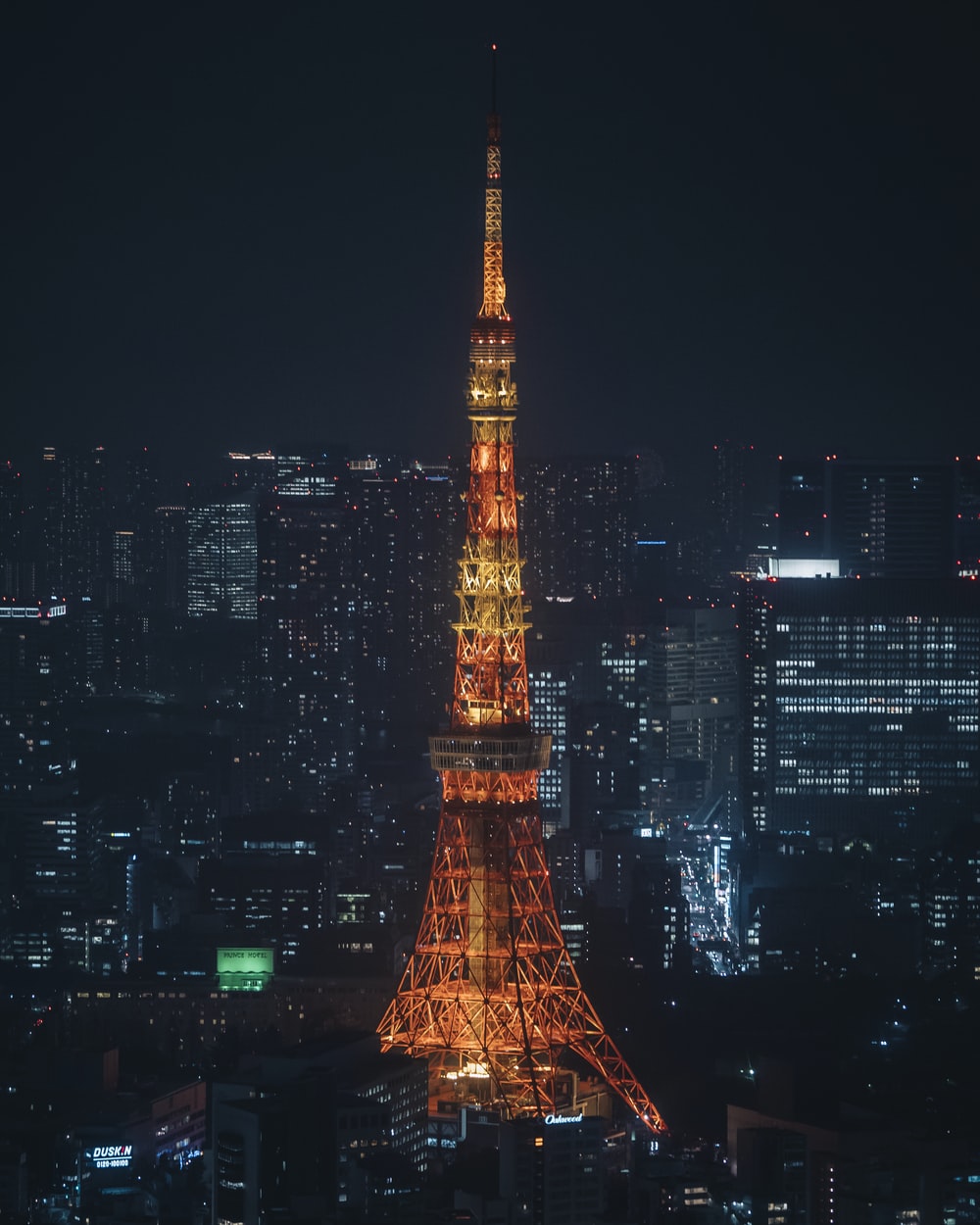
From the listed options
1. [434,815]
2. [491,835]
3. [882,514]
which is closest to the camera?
[491,835]

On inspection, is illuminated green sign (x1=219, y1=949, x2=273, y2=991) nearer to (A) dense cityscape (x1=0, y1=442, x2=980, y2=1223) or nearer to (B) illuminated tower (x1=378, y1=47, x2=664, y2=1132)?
(A) dense cityscape (x1=0, y1=442, x2=980, y2=1223)

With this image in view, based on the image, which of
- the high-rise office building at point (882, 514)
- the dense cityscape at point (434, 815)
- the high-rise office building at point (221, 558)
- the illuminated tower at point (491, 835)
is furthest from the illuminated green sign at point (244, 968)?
the high-rise office building at point (221, 558)

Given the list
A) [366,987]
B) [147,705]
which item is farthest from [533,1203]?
[147,705]

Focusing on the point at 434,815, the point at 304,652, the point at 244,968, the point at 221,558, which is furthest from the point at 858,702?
the point at 244,968

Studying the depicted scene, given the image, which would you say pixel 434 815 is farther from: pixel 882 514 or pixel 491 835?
pixel 491 835

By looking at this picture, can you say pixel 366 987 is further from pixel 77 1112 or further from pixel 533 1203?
pixel 533 1203

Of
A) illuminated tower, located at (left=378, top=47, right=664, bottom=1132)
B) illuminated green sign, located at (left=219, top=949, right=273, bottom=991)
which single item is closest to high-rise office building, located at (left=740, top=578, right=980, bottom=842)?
illuminated green sign, located at (left=219, top=949, right=273, bottom=991)

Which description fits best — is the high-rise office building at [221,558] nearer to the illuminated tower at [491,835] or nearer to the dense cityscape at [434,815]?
the dense cityscape at [434,815]
